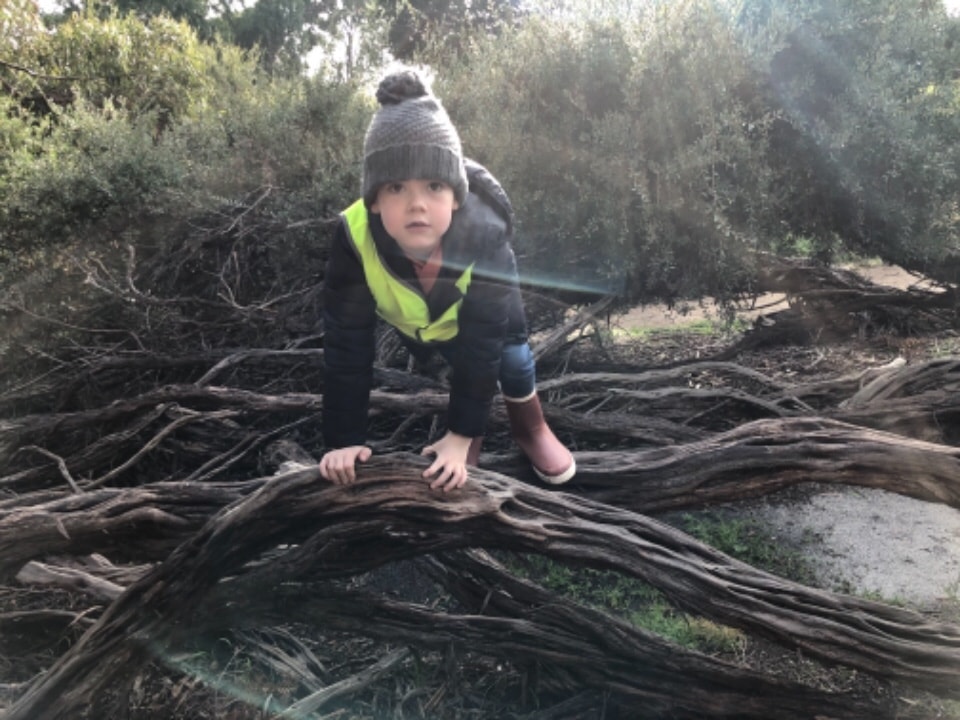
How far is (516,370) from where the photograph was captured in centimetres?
275

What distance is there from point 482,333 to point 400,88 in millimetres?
784

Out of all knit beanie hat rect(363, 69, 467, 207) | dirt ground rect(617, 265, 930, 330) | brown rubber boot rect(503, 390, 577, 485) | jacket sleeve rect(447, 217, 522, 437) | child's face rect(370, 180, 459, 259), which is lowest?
dirt ground rect(617, 265, 930, 330)

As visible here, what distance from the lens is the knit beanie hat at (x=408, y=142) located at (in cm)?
214

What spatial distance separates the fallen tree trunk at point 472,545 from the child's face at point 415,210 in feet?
2.34

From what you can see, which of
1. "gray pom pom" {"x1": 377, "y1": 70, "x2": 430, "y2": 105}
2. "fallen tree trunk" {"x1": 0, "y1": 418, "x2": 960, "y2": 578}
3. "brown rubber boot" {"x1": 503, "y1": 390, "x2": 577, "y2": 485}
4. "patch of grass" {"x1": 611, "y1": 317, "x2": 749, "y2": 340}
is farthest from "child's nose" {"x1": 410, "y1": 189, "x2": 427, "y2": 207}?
"patch of grass" {"x1": 611, "y1": 317, "x2": 749, "y2": 340}

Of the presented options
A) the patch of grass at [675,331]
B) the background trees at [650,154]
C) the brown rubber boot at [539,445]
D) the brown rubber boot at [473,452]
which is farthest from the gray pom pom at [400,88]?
the patch of grass at [675,331]

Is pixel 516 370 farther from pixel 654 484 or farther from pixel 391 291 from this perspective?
pixel 654 484

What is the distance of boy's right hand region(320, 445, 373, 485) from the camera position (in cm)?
232

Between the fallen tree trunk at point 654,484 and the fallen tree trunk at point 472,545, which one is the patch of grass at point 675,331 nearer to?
the fallen tree trunk at point 654,484

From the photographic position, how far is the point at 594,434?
3.85 meters

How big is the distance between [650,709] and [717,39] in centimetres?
325

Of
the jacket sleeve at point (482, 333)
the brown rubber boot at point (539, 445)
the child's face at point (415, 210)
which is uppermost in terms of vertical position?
the child's face at point (415, 210)

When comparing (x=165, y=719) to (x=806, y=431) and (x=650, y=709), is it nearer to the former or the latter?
(x=650, y=709)

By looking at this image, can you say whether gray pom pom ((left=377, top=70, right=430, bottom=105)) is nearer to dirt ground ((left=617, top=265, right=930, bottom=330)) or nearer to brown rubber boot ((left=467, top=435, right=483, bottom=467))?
brown rubber boot ((left=467, top=435, right=483, bottom=467))
